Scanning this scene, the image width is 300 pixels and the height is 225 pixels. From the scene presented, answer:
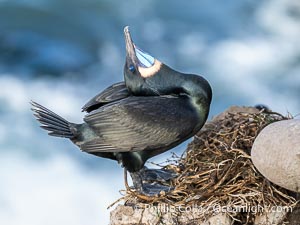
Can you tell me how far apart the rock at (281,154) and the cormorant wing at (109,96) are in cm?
45

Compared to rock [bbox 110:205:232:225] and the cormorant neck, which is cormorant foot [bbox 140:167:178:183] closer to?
rock [bbox 110:205:232:225]

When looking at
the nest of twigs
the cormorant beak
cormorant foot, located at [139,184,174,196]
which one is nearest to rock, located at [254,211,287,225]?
the nest of twigs

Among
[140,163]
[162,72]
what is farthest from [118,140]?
[162,72]

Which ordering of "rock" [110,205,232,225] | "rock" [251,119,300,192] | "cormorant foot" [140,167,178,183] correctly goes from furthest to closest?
"cormorant foot" [140,167,178,183], "rock" [110,205,232,225], "rock" [251,119,300,192]

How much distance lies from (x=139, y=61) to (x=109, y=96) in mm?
147

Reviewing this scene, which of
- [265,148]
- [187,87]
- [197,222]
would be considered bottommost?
[197,222]

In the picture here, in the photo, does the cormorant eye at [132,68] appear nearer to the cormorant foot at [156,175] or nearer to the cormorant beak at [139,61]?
the cormorant beak at [139,61]

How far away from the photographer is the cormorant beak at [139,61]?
2396 mm

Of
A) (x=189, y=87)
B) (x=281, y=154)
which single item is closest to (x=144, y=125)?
(x=189, y=87)

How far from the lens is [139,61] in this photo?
7.93 ft

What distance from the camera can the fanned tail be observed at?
7.84 ft

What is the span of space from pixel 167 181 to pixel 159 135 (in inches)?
14.0

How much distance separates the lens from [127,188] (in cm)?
244

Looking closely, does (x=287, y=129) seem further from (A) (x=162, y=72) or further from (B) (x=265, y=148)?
(A) (x=162, y=72)
